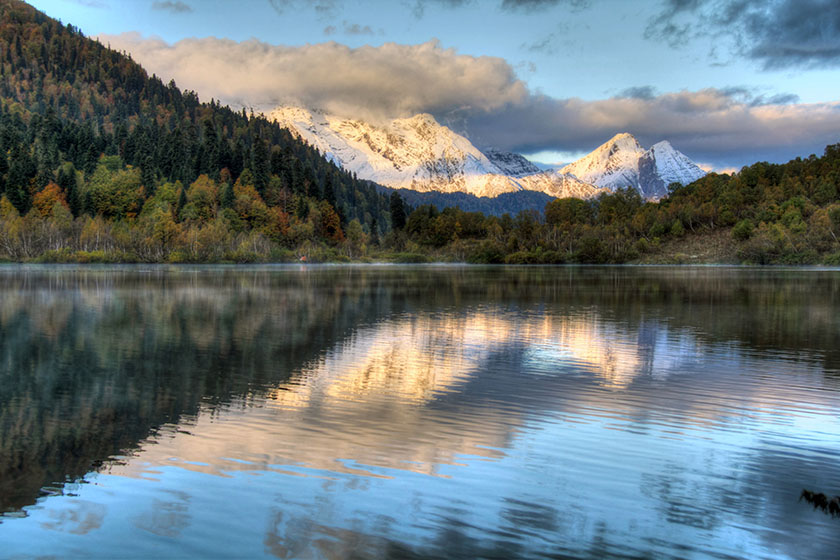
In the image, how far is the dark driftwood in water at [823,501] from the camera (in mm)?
10297

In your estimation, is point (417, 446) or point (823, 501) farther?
point (417, 446)

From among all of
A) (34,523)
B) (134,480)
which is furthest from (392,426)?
(34,523)

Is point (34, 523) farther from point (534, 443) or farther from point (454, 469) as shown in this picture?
point (534, 443)

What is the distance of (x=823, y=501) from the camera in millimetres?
10656

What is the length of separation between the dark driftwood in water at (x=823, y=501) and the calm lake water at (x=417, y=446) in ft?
0.91

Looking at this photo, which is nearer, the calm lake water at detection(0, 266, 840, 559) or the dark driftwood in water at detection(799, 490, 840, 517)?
the calm lake water at detection(0, 266, 840, 559)

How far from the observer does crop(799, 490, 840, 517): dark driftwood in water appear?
10.3 meters

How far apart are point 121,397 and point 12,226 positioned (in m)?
188

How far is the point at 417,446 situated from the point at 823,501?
7.21m

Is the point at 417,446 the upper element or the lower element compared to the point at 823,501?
lower

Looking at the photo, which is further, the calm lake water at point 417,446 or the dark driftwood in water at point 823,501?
the dark driftwood in water at point 823,501

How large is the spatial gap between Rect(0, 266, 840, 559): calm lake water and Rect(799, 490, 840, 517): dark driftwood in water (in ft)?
0.91

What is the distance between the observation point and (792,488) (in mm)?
11250

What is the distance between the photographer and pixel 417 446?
13484 millimetres
